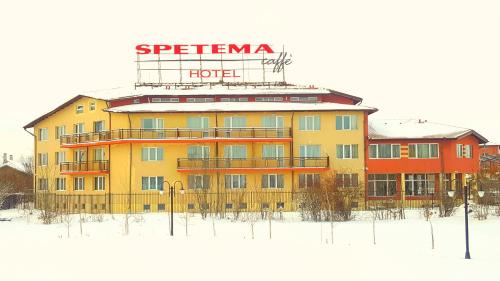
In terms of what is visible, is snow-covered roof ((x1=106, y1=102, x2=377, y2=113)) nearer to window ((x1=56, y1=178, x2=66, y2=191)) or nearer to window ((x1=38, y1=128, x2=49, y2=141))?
window ((x1=56, y1=178, x2=66, y2=191))

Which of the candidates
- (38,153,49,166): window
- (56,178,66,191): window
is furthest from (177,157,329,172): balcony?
(38,153,49,166): window

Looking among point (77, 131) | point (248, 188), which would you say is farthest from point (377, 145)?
point (77, 131)

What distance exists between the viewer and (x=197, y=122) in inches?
1973

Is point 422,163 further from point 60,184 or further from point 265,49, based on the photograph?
point 60,184

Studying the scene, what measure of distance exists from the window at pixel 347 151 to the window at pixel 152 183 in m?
14.4

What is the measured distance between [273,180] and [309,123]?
548 centimetres

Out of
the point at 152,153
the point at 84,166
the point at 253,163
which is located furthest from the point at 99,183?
the point at 253,163

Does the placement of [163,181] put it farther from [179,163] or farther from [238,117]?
[238,117]

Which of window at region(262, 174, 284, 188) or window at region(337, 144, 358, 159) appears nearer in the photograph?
window at region(262, 174, 284, 188)

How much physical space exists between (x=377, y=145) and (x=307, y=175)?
21.7 ft

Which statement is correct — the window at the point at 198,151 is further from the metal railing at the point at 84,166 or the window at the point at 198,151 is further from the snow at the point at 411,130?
the snow at the point at 411,130

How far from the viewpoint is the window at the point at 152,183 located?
4906cm

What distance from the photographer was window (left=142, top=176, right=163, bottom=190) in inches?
1932

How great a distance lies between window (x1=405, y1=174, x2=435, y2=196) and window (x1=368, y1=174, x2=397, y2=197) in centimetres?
116
